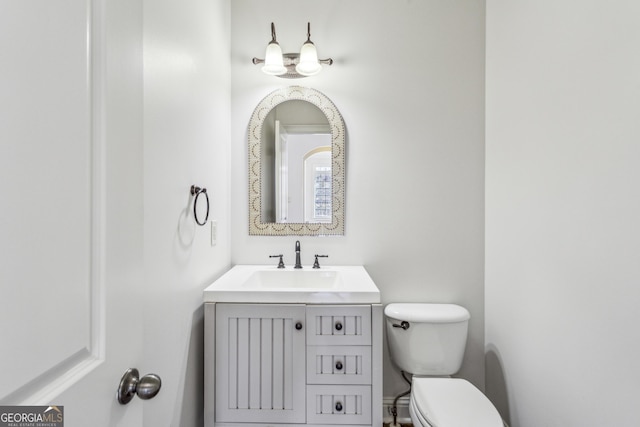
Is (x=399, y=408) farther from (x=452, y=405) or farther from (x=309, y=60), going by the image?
(x=309, y=60)

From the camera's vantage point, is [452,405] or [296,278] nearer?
[452,405]

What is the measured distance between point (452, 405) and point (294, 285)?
36.8 inches

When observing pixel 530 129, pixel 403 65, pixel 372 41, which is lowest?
pixel 530 129

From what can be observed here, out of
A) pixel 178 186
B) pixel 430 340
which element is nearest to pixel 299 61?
pixel 178 186

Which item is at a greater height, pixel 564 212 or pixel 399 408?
pixel 564 212

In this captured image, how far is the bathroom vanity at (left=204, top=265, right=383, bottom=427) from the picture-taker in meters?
1.34

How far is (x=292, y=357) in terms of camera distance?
135 cm

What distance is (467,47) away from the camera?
191 centimetres

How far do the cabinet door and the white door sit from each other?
0.73m

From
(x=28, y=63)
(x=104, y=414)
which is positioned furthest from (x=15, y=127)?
(x=104, y=414)

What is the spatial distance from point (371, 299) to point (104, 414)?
101cm

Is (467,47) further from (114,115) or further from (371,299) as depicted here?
(114,115)

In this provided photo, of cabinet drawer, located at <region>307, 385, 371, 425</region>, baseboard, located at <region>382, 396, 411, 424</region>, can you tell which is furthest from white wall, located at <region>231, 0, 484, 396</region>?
cabinet drawer, located at <region>307, 385, 371, 425</region>

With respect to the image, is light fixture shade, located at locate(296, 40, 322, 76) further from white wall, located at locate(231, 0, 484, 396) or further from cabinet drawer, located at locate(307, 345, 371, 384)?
cabinet drawer, located at locate(307, 345, 371, 384)
